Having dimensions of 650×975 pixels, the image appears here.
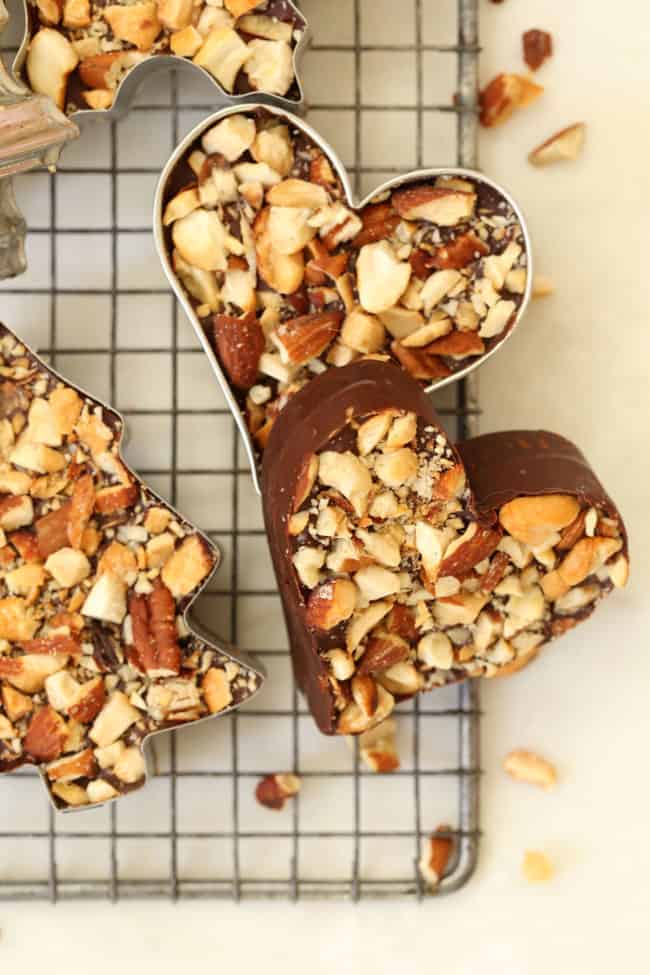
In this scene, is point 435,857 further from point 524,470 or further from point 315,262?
point 315,262

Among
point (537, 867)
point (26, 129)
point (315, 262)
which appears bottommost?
point (537, 867)

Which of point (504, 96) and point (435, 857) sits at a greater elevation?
point (504, 96)

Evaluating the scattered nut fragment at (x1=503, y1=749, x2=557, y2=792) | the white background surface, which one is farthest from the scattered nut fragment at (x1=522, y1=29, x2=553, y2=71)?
the scattered nut fragment at (x1=503, y1=749, x2=557, y2=792)

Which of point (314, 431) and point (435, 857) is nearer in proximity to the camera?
point (314, 431)

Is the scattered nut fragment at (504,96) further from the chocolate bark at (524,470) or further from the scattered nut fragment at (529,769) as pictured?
the scattered nut fragment at (529,769)

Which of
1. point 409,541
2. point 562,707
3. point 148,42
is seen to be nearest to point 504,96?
point 148,42

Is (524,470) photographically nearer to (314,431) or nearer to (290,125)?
(314,431)

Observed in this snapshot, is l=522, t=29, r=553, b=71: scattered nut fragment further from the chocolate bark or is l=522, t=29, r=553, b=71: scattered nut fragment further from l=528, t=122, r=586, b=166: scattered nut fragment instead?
the chocolate bark

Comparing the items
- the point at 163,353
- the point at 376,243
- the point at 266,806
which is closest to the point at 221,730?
the point at 266,806
